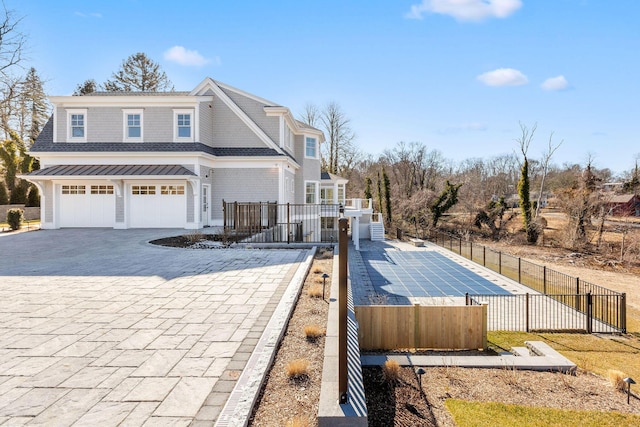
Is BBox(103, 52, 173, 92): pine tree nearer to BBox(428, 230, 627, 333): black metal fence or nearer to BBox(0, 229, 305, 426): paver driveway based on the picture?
BBox(0, 229, 305, 426): paver driveway

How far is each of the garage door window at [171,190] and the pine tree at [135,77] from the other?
1088 inches

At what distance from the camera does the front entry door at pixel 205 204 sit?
18.5 metres

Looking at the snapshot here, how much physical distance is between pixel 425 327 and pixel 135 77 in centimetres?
4398

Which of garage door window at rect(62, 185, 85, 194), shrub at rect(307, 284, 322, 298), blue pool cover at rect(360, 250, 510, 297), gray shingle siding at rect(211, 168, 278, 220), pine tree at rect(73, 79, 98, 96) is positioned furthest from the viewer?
pine tree at rect(73, 79, 98, 96)

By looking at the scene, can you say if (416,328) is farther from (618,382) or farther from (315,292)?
(618,382)

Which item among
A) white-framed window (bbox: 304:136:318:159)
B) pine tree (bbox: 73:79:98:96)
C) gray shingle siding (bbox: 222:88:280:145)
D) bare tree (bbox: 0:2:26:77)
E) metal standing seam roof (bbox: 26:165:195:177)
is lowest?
metal standing seam roof (bbox: 26:165:195:177)

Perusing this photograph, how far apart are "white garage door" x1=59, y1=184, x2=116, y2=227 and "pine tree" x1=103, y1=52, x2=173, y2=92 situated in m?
26.2

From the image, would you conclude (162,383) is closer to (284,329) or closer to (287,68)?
(284,329)

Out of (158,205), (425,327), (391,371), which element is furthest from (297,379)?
(158,205)

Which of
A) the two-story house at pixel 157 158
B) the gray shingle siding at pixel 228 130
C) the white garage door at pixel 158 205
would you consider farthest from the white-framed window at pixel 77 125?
the gray shingle siding at pixel 228 130

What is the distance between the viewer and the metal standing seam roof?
17.0m

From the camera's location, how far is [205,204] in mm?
18875

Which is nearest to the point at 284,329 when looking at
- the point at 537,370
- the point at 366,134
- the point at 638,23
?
the point at 537,370

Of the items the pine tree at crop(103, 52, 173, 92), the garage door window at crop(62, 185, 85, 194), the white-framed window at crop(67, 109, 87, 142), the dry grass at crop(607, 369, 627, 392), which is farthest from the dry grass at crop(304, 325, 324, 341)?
the pine tree at crop(103, 52, 173, 92)
